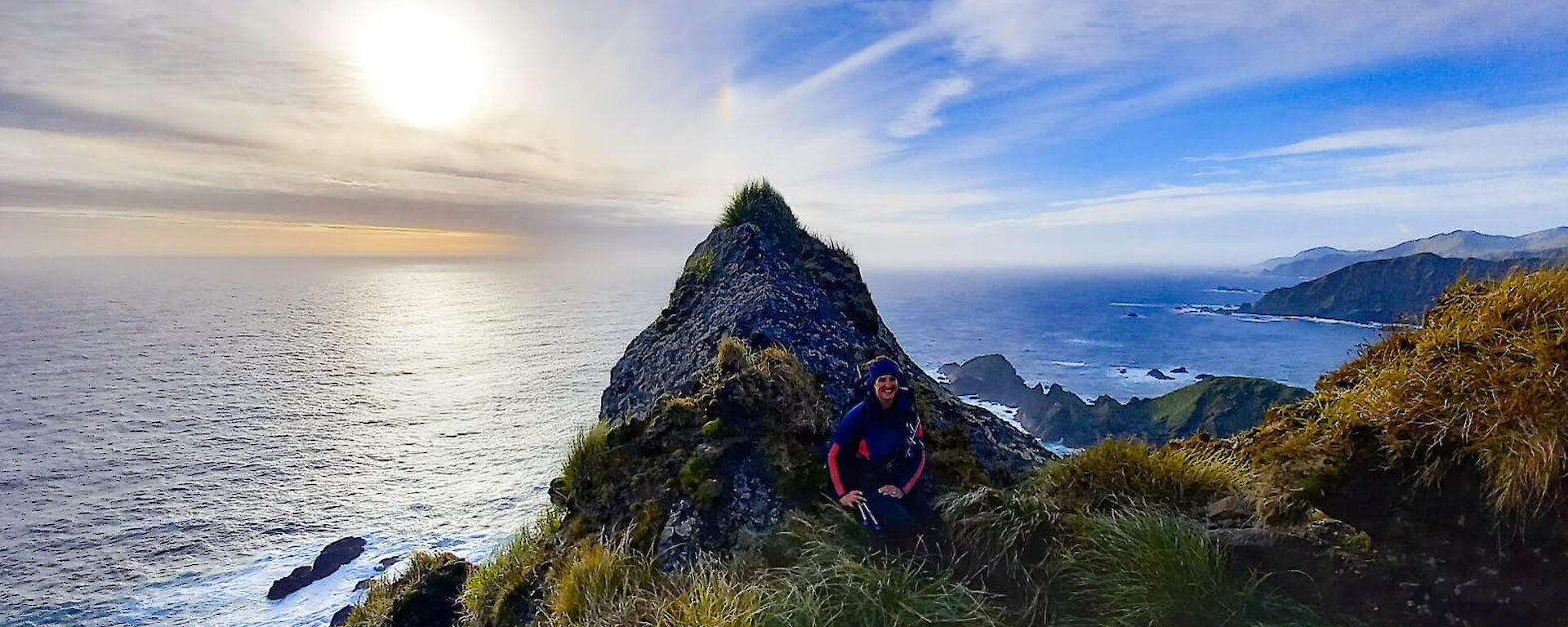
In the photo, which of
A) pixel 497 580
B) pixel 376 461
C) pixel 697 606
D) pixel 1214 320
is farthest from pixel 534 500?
pixel 1214 320

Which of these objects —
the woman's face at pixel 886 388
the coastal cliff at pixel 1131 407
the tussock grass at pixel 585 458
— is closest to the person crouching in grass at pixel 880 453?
the woman's face at pixel 886 388

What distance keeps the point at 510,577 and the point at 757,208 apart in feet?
23.8

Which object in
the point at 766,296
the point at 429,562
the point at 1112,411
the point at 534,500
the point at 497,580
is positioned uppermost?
the point at 766,296

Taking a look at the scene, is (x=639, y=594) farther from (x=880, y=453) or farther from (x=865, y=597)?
(x=880, y=453)

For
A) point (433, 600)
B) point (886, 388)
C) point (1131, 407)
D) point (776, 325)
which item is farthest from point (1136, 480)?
point (1131, 407)

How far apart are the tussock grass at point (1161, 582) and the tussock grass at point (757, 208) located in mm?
8034

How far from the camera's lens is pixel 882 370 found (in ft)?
16.2

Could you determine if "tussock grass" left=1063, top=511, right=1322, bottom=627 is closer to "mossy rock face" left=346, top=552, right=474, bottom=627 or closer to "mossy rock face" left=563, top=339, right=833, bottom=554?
"mossy rock face" left=563, top=339, right=833, bottom=554

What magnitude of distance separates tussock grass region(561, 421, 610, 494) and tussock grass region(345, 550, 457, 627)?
2799 millimetres

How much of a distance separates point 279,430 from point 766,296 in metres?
81.2

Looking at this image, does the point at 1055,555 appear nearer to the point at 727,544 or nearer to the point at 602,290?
the point at 727,544

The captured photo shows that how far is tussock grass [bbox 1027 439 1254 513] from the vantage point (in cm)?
487

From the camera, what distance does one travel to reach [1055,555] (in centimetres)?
450

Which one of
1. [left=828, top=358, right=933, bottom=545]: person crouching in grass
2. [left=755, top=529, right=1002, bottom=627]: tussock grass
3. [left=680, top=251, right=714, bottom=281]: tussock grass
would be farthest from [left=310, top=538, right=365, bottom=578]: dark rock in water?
[left=755, top=529, right=1002, bottom=627]: tussock grass
